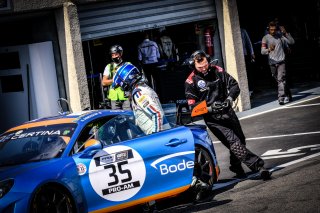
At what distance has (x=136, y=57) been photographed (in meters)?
19.0

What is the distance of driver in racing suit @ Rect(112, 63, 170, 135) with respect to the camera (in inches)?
344

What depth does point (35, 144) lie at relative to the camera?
7.99 m

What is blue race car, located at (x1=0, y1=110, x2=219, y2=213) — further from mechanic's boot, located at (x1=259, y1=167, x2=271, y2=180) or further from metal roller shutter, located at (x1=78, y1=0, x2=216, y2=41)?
metal roller shutter, located at (x1=78, y1=0, x2=216, y2=41)

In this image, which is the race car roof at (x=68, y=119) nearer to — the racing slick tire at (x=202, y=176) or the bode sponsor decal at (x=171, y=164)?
the bode sponsor decal at (x=171, y=164)

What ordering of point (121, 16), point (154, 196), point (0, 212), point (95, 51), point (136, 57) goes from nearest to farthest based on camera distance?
point (0, 212) < point (154, 196) < point (121, 16) < point (95, 51) < point (136, 57)

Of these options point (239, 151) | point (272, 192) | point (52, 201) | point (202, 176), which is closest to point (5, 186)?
point (52, 201)

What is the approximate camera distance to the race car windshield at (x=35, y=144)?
7734 mm

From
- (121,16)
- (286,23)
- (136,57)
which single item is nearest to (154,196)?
(121,16)

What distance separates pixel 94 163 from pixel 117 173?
1.03 feet

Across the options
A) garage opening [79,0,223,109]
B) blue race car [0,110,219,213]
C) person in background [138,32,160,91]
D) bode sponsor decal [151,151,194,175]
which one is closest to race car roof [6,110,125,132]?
blue race car [0,110,219,213]

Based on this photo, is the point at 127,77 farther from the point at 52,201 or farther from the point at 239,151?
the point at 52,201

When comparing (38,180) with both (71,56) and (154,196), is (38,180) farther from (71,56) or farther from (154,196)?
(71,56)

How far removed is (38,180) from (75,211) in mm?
558

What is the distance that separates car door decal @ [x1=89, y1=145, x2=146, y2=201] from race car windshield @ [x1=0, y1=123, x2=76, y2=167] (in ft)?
1.41
